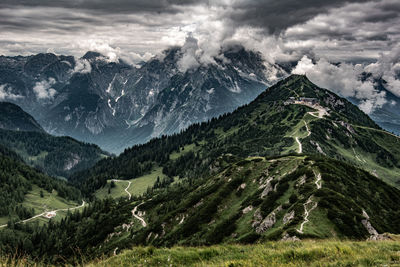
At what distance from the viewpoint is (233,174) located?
150125mm

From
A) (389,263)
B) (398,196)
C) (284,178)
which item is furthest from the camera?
(398,196)

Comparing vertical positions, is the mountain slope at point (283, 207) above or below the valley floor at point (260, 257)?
below

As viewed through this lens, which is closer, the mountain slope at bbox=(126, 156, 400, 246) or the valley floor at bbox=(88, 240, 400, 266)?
the valley floor at bbox=(88, 240, 400, 266)

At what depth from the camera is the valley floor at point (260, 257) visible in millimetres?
16344

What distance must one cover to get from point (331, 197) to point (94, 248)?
450 ft

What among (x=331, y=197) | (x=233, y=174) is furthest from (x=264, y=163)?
(x=331, y=197)

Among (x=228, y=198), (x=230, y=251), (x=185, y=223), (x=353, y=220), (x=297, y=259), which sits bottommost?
(x=185, y=223)

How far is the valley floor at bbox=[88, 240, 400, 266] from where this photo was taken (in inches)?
643

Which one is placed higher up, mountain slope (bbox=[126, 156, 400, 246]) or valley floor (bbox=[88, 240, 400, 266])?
valley floor (bbox=[88, 240, 400, 266])

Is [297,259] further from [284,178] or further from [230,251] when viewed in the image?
[284,178]

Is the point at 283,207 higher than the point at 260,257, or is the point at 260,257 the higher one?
the point at 260,257

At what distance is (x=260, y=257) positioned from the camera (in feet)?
59.3

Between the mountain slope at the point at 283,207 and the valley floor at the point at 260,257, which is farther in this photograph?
the mountain slope at the point at 283,207

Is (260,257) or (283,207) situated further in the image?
(283,207)
